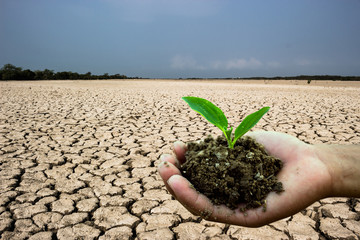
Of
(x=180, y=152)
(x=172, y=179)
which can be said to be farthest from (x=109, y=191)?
(x=172, y=179)

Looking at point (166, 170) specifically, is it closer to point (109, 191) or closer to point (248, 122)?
point (248, 122)

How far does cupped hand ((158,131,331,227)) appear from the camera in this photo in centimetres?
100

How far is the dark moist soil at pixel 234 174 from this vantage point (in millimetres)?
987

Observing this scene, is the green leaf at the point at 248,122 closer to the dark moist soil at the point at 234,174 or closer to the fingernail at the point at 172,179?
the dark moist soil at the point at 234,174

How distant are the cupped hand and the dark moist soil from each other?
0.10 feet

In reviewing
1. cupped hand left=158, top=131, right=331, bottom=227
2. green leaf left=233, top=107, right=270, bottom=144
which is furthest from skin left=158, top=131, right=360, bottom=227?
green leaf left=233, top=107, right=270, bottom=144

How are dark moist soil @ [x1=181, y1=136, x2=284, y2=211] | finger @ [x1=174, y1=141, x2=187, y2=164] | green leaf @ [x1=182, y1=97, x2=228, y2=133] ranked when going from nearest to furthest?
dark moist soil @ [x1=181, y1=136, x2=284, y2=211] < green leaf @ [x1=182, y1=97, x2=228, y2=133] < finger @ [x1=174, y1=141, x2=187, y2=164]

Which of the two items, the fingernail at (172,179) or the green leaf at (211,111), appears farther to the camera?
the green leaf at (211,111)

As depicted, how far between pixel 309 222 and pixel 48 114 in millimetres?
4132

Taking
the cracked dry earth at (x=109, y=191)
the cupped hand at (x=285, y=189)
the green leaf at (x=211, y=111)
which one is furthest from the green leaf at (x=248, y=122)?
the cracked dry earth at (x=109, y=191)

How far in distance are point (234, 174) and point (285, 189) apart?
0.23m

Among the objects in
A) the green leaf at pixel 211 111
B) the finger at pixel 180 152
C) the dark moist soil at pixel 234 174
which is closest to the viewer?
the dark moist soil at pixel 234 174

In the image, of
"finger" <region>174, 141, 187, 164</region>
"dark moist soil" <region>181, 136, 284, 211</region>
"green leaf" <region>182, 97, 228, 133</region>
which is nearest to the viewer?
"dark moist soil" <region>181, 136, 284, 211</region>

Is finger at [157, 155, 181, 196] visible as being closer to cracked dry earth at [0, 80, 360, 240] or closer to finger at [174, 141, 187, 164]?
finger at [174, 141, 187, 164]
